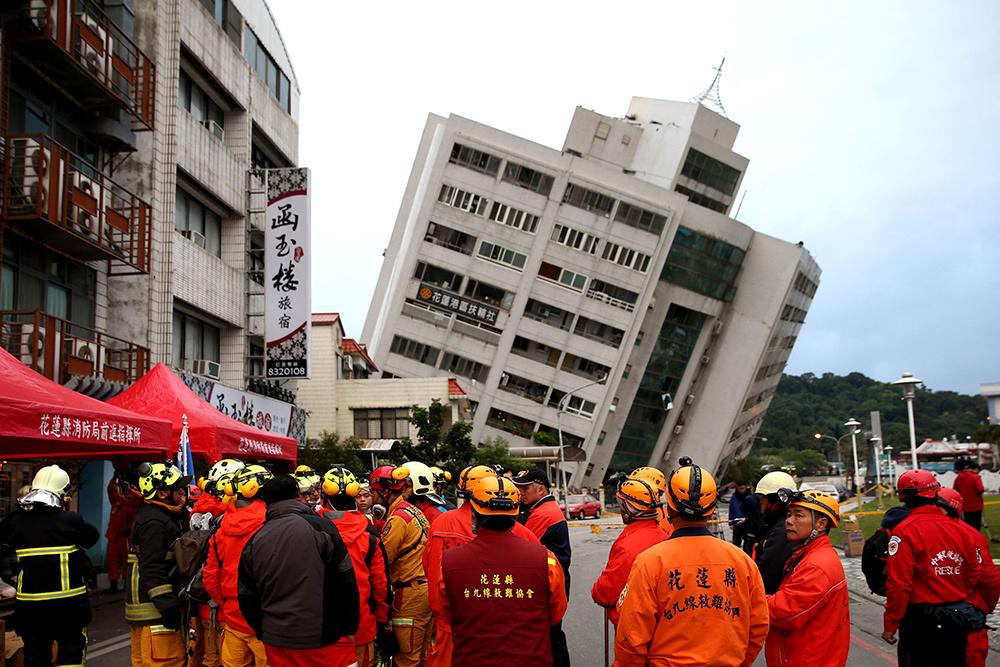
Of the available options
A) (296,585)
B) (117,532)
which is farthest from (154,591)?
(117,532)

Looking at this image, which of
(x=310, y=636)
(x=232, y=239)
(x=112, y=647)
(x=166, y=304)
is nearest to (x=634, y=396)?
(x=232, y=239)

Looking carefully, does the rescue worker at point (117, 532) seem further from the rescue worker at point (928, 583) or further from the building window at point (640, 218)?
the building window at point (640, 218)

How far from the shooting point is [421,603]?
23.6 ft

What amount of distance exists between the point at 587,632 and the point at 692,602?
21.8 ft

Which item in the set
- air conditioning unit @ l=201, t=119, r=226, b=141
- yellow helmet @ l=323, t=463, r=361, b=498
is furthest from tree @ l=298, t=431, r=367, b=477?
yellow helmet @ l=323, t=463, r=361, b=498

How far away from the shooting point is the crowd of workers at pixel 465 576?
13.5 feet

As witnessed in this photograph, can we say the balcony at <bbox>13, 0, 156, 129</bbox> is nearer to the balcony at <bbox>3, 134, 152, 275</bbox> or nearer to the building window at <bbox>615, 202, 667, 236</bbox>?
the balcony at <bbox>3, 134, 152, 275</bbox>

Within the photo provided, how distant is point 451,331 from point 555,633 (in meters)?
48.4

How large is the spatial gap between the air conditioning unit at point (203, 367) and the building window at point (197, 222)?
9.63ft

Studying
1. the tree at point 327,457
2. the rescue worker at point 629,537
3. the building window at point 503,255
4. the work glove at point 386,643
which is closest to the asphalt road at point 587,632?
the work glove at point 386,643

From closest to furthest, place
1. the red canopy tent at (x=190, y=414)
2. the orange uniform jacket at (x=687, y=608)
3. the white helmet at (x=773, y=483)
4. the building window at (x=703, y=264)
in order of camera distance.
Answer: the orange uniform jacket at (x=687, y=608)
the white helmet at (x=773, y=483)
the red canopy tent at (x=190, y=414)
the building window at (x=703, y=264)

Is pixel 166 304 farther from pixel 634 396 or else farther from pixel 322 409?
pixel 634 396

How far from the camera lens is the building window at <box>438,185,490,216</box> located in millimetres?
54656

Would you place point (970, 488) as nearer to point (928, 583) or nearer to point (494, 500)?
point (928, 583)
